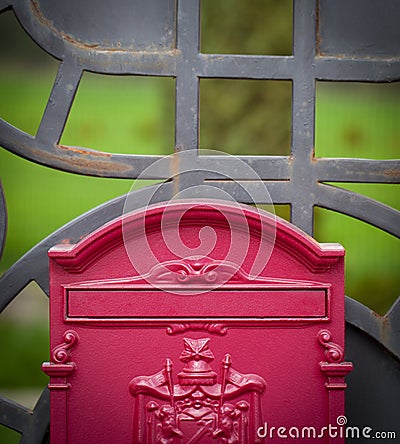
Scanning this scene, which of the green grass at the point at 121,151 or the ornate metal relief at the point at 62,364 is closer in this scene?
the ornate metal relief at the point at 62,364

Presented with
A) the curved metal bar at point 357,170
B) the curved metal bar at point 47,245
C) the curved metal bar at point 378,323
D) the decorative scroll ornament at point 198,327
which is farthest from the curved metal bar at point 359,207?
the decorative scroll ornament at point 198,327

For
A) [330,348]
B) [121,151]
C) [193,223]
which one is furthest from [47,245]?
[330,348]

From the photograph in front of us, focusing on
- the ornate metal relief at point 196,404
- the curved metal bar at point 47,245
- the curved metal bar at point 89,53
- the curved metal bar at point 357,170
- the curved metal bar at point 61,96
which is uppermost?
the curved metal bar at point 89,53

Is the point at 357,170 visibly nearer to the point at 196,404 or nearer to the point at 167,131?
the point at 167,131

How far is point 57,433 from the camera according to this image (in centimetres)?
177

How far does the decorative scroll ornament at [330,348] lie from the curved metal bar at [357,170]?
2.27 ft

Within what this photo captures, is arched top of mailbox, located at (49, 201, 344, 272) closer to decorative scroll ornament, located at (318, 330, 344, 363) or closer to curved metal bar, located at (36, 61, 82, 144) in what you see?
decorative scroll ornament, located at (318, 330, 344, 363)

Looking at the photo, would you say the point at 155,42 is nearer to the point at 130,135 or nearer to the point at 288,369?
the point at 130,135

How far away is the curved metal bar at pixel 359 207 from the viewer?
7.37ft

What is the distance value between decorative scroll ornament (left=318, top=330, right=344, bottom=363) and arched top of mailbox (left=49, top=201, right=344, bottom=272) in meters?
A: 0.20

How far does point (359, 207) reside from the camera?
2.26 m

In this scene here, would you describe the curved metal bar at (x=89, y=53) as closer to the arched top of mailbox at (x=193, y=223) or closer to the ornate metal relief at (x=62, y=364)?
the arched top of mailbox at (x=193, y=223)

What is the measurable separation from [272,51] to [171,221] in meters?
0.92

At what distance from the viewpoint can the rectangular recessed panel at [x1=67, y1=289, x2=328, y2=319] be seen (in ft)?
5.86
